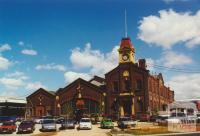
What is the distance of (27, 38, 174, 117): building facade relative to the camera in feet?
249

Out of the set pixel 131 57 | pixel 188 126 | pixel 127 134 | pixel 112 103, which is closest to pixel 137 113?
pixel 112 103

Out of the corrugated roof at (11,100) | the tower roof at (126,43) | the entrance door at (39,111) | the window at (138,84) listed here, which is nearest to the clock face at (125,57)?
the tower roof at (126,43)

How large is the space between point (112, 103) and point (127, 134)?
114ft

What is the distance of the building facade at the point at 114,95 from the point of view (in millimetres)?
76000

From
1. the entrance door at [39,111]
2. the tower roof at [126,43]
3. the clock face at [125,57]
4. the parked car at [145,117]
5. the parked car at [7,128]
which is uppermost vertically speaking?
the tower roof at [126,43]

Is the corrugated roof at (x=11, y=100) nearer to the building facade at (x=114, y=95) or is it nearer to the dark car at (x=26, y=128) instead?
the building facade at (x=114, y=95)

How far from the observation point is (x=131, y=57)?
254 feet

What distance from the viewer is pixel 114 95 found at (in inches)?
3081

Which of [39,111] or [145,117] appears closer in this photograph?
[145,117]

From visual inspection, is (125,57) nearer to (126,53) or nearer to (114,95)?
(126,53)

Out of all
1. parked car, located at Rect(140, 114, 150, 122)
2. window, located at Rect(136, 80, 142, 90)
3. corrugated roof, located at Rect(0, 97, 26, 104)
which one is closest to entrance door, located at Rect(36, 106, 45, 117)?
corrugated roof, located at Rect(0, 97, 26, 104)

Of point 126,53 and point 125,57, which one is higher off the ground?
point 126,53

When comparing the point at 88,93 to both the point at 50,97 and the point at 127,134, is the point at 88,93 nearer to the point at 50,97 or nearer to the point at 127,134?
the point at 50,97

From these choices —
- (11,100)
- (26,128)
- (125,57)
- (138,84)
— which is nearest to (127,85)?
(138,84)
